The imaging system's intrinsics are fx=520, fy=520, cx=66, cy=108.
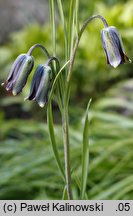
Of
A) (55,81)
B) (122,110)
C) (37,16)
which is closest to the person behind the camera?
(55,81)

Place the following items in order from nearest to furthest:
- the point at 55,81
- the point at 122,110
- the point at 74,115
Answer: the point at 55,81
the point at 74,115
the point at 122,110

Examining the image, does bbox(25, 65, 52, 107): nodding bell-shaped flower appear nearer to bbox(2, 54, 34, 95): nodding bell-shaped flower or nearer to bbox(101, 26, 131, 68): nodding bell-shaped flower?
bbox(2, 54, 34, 95): nodding bell-shaped flower

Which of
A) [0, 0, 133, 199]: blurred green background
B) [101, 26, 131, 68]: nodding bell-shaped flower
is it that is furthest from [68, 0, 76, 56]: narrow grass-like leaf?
[0, 0, 133, 199]: blurred green background

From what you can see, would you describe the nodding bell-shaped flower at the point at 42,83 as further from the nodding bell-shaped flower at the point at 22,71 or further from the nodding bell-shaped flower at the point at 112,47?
the nodding bell-shaped flower at the point at 112,47

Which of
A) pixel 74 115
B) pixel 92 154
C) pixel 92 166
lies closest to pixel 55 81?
pixel 92 166

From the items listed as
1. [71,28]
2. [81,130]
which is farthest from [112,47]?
[81,130]

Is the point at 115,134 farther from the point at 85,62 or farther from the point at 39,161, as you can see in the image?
the point at 85,62

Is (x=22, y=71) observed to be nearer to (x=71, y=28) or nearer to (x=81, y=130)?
(x=71, y=28)
